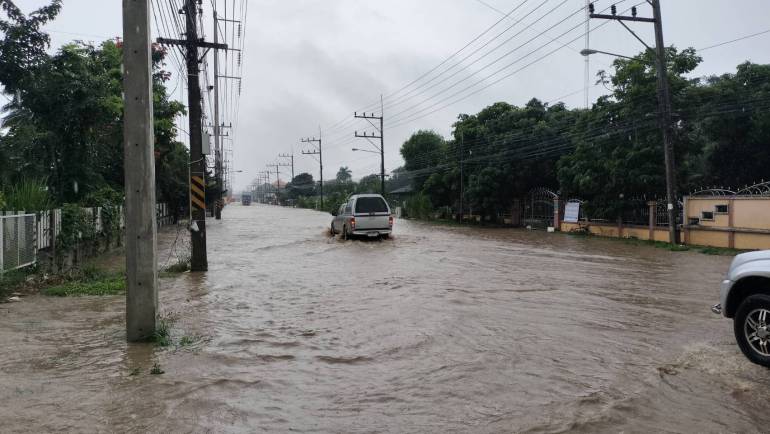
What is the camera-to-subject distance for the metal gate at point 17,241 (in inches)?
385

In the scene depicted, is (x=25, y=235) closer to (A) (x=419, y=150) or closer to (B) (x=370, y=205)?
(B) (x=370, y=205)

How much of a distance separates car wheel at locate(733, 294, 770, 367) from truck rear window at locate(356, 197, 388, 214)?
16.9 metres

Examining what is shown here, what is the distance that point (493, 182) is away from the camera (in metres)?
35.3

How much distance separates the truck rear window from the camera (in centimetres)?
2177

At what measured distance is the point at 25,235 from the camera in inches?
424

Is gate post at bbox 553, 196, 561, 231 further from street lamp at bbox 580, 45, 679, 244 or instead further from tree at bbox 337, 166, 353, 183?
tree at bbox 337, 166, 353, 183

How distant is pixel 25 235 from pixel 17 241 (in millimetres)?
399

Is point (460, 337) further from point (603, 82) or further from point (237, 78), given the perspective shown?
point (237, 78)

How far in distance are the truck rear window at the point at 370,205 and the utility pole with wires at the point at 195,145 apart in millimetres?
9056

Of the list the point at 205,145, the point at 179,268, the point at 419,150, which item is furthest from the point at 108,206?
→ the point at 419,150

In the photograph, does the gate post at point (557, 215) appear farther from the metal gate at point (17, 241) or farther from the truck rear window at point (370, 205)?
the metal gate at point (17, 241)

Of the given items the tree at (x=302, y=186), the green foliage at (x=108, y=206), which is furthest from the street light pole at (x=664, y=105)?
the tree at (x=302, y=186)

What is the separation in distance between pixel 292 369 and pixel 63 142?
1532cm

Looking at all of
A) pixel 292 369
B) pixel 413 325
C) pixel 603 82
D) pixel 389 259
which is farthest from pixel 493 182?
pixel 292 369
